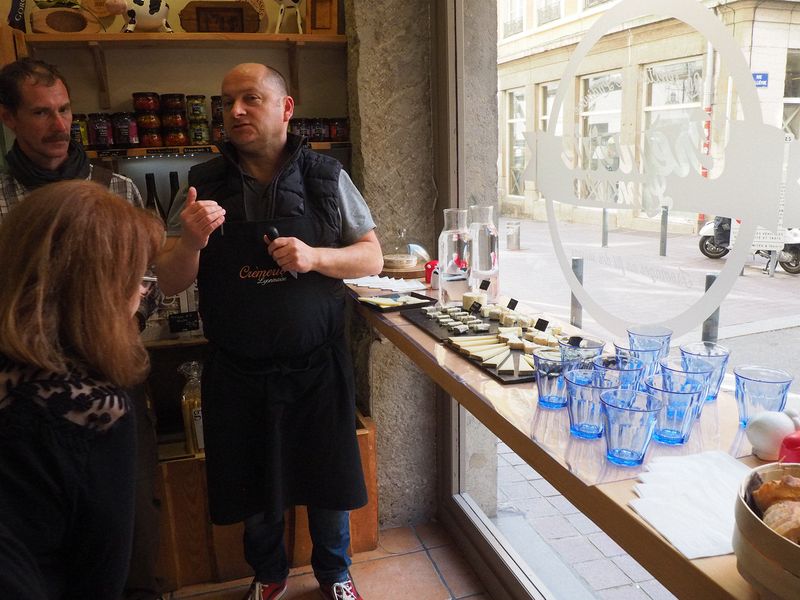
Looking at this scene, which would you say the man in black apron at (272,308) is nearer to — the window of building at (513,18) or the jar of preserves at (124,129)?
the jar of preserves at (124,129)

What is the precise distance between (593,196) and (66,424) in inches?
54.5

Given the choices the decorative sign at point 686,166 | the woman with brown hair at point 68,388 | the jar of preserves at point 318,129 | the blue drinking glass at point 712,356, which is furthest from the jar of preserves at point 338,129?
the blue drinking glass at point 712,356

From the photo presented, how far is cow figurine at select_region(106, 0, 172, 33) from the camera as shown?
2475 millimetres

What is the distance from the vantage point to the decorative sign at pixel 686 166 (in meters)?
1.27

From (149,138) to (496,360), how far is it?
1819mm

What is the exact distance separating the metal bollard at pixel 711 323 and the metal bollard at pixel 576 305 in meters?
0.42

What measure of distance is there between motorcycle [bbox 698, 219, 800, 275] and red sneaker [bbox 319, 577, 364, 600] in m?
1.66

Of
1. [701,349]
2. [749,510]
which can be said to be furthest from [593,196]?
[749,510]

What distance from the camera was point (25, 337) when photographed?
989mm

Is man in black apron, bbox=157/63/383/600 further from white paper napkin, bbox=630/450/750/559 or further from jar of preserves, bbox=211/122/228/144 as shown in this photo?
white paper napkin, bbox=630/450/750/559

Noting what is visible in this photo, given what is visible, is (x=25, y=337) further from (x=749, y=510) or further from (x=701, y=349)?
(x=701, y=349)

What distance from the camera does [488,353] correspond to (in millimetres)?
1572

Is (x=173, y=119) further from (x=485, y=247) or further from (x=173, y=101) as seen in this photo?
(x=485, y=247)

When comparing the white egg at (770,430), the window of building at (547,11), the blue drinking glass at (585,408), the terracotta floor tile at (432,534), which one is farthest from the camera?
the terracotta floor tile at (432,534)
